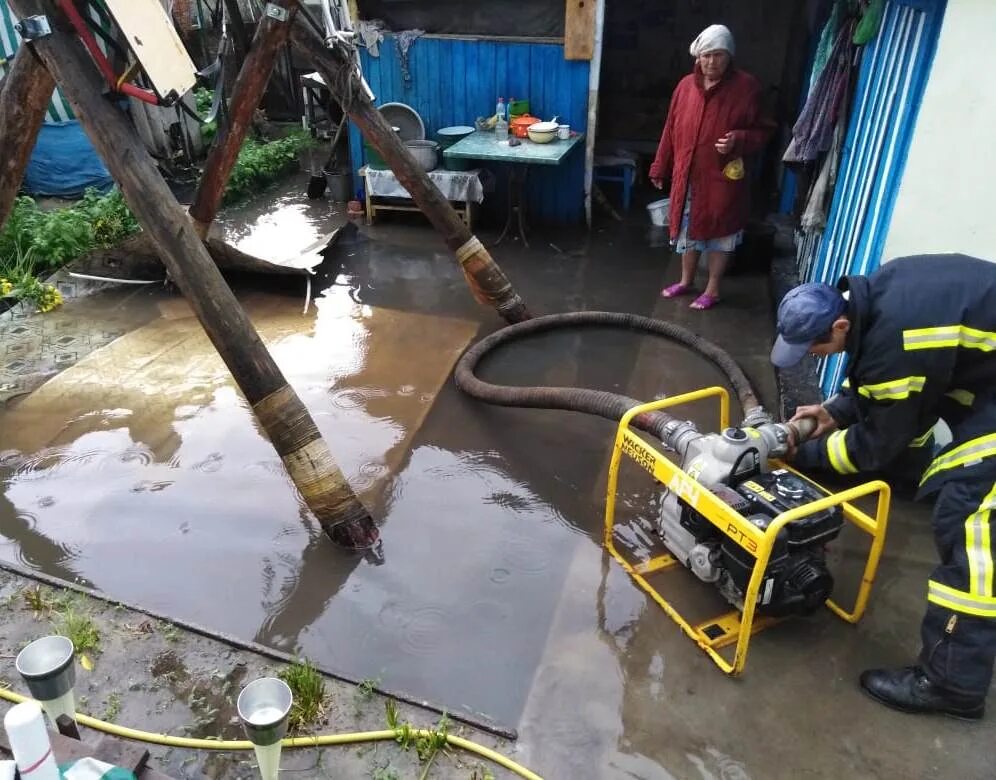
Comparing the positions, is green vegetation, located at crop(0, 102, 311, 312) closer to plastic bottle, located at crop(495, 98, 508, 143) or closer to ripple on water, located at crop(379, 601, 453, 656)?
plastic bottle, located at crop(495, 98, 508, 143)

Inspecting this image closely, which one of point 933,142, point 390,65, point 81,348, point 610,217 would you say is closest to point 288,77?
point 390,65

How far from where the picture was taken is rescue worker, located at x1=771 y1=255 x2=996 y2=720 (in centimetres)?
259

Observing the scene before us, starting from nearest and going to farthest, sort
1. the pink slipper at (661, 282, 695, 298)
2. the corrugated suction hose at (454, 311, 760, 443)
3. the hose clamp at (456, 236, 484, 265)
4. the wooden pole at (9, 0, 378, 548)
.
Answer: the wooden pole at (9, 0, 378, 548)
the corrugated suction hose at (454, 311, 760, 443)
the hose clamp at (456, 236, 484, 265)
the pink slipper at (661, 282, 695, 298)

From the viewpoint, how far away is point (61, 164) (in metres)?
8.42

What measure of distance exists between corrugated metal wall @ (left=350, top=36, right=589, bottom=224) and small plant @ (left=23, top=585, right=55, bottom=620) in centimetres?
586

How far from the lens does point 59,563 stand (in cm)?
362

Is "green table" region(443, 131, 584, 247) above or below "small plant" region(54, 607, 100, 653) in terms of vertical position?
above

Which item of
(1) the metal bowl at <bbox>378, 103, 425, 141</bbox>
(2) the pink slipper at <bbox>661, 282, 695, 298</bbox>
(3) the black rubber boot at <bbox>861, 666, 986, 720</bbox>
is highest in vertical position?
(1) the metal bowl at <bbox>378, 103, 425, 141</bbox>

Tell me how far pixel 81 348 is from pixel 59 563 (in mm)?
2444

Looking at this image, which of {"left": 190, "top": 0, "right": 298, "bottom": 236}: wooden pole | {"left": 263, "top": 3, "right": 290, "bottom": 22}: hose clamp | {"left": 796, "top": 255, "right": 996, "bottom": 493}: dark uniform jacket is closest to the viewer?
{"left": 796, "top": 255, "right": 996, "bottom": 493}: dark uniform jacket

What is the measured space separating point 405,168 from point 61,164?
5434 millimetres

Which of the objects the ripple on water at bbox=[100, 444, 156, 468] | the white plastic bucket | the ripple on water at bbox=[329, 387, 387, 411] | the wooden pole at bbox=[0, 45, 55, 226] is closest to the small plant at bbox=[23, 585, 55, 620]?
the ripple on water at bbox=[100, 444, 156, 468]

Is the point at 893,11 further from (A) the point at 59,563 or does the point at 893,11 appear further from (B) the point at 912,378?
(A) the point at 59,563

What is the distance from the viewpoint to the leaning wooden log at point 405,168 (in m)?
4.91
